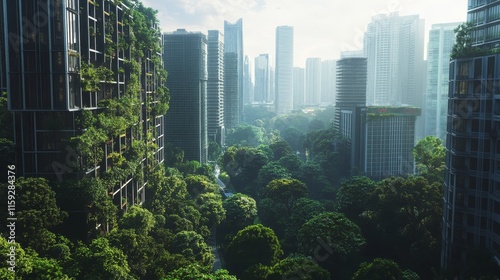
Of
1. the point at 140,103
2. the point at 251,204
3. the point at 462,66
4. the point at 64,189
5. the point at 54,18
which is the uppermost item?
the point at 54,18

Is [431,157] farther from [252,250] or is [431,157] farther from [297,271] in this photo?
[297,271]

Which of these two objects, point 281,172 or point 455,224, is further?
point 281,172

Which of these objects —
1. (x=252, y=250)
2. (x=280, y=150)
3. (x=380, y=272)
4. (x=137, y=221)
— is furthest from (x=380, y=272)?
(x=280, y=150)

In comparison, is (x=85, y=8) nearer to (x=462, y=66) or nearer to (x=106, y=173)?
(x=106, y=173)

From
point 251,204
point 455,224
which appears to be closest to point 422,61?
point 251,204

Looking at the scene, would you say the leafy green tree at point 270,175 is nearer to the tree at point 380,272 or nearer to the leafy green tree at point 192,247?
the leafy green tree at point 192,247

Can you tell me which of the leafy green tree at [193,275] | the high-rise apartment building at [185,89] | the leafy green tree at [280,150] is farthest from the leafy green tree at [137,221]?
the leafy green tree at [280,150]
